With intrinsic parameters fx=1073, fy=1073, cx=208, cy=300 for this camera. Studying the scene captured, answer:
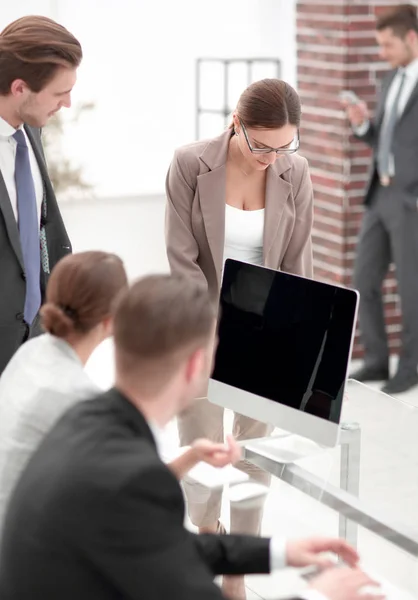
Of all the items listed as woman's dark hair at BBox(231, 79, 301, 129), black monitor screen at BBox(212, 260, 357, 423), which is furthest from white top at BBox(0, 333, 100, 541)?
woman's dark hair at BBox(231, 79, 301, 129)

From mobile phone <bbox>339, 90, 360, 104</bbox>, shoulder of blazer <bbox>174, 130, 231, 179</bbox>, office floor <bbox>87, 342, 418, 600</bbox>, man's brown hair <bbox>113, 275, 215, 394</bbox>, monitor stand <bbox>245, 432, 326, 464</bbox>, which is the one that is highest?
mobile phone <bbox>339, 90, 360, 104</bbox>

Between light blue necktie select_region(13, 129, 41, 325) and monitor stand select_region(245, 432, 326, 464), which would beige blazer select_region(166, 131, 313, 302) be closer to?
light blue necktie select_region(13, 129, 41, 325)

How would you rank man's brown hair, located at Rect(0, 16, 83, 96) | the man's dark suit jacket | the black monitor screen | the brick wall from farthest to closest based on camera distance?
the brick wall, man's brown hair, located at Rect(0, 16, 83, 96), the black monitor screen, the man's dark suit jacket

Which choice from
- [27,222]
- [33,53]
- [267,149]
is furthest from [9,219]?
[267,149]

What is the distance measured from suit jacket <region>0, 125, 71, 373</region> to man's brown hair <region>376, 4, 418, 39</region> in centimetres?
235

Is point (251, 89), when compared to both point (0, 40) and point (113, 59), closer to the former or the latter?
point (0, 40)

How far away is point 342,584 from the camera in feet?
5.44

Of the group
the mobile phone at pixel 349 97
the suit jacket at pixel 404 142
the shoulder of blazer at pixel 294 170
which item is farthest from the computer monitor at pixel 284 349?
the mobile phone at pixel 349 97

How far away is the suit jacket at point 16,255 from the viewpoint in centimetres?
281

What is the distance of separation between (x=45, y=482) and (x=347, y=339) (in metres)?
1.01

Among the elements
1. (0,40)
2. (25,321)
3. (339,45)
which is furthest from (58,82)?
(339,45)

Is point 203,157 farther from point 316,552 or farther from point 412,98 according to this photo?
point 412,98

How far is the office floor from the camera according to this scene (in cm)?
190

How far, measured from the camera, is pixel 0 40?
2.68m
